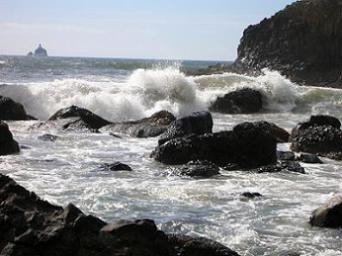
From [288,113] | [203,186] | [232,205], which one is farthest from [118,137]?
[288,113]

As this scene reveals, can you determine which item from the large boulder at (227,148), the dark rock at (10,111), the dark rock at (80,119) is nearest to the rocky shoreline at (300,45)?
the dark rock at (80,119)

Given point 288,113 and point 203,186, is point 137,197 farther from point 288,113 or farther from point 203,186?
point 288,113

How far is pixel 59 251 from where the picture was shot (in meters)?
4.67

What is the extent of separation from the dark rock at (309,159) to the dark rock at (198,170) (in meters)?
2.13

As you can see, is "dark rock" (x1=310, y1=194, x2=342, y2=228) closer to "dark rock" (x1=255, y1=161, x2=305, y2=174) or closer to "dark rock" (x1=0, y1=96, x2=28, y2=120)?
"dark rock" (x1=255, y1=161, x2=305, y2=174)

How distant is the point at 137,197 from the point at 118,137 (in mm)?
6447

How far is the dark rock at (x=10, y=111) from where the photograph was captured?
17422mm

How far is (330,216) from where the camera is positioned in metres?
6.88

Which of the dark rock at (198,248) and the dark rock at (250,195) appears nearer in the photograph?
the dark rock at (198,248)

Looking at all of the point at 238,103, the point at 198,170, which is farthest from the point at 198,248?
the point at 238,103

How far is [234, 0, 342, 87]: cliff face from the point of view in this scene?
4203 centimetres

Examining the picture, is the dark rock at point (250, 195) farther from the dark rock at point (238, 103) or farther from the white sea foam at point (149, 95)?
the dark rock at point (238, 103)

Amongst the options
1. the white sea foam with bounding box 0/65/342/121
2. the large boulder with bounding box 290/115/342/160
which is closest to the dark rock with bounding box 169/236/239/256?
the large boulder with bounding box 290/115/342/160

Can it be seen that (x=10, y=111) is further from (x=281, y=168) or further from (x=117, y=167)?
(x=281, y=168)
